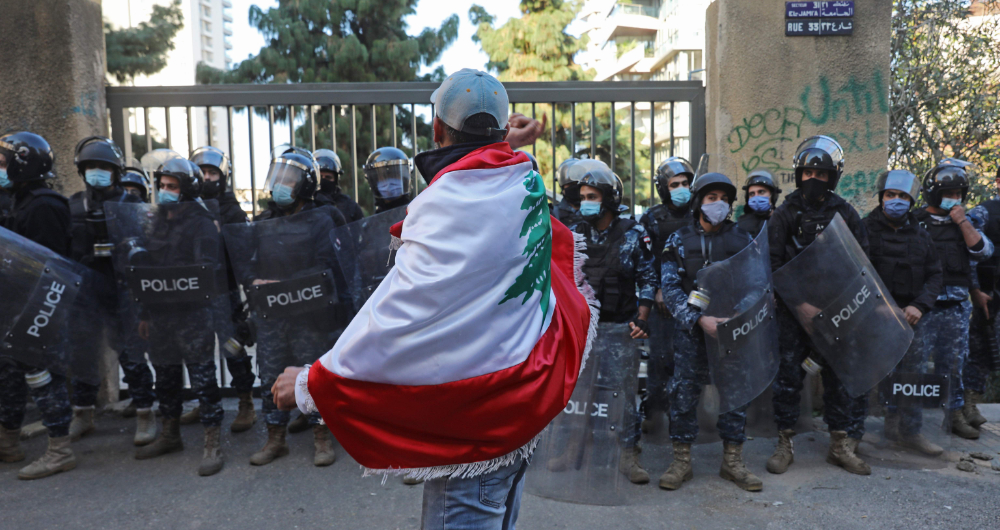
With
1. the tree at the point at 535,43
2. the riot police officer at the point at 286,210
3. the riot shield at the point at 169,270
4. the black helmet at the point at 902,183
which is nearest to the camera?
the riot shield at the point at 169,270

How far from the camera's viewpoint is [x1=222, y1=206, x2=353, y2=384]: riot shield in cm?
437

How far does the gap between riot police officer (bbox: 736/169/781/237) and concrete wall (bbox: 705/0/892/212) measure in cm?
63

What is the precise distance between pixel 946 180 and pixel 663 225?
201 centimetres

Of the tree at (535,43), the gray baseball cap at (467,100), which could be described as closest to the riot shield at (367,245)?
the gray baseball cap at (467,100)

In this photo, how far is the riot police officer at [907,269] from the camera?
14.8ft

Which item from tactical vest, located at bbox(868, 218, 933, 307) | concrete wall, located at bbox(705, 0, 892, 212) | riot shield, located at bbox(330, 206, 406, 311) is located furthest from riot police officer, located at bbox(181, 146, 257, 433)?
tactical vest, located at bbox(868, 218, 933, 307)

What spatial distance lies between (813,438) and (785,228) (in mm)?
1633

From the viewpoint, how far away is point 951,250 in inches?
195

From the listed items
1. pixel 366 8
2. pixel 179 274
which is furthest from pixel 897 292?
pixel 366 8

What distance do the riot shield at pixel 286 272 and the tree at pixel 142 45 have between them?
11860mm

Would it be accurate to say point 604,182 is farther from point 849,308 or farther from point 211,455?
point 211,455

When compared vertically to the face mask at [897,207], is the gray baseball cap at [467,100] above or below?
above

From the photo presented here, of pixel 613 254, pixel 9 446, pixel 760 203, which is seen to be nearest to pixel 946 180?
pixel 760 203

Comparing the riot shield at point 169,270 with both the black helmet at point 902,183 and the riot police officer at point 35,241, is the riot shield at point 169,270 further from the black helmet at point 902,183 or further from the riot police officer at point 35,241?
the black helmet at point 902,183
